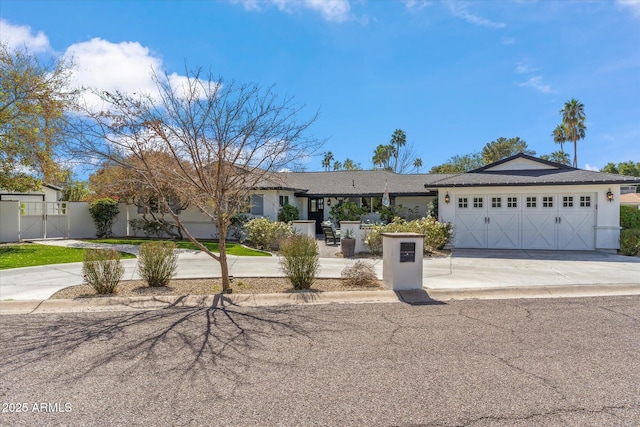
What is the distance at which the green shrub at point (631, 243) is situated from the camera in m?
14.0


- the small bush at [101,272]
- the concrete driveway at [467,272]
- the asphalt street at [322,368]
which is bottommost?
the asphalt street at [322,368]

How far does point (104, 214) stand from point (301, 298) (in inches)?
696

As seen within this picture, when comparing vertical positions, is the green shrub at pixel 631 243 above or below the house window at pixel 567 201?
below

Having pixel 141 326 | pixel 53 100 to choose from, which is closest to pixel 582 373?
pixel 141 326

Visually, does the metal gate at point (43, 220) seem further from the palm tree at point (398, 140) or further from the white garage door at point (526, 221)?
the palm tree at point (398, 140)

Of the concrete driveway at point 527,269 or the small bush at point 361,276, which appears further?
the concrete driveway at point 527,269

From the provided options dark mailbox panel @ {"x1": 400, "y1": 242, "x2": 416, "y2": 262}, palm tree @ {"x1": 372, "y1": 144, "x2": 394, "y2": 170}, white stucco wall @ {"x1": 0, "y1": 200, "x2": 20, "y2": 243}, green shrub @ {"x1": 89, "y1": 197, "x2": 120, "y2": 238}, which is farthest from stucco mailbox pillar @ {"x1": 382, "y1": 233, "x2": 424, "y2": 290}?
palm tree @ {"x1": 372, "y1": 144, "x2": 394, "y2": 170}

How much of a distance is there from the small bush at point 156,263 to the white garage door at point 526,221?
12169 mm

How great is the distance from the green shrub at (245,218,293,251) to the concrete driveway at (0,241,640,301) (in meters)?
2.60

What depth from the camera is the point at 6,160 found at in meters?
17.2

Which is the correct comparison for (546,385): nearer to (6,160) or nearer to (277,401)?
(277,401)

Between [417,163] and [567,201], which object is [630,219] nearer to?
[567,201]

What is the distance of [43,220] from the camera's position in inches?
797

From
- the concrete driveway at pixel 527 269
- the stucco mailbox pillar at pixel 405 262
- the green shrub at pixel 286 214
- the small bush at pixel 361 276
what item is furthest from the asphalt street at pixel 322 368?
the green shrub at pixel 286 214
